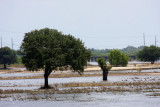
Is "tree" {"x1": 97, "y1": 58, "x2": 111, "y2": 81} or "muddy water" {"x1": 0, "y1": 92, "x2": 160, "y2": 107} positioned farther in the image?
"tree" {"x1": 97, "y1": 58, "x2": 111, "y2": 81}

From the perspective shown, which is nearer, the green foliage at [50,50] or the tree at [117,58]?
the green foliage at [50,50]

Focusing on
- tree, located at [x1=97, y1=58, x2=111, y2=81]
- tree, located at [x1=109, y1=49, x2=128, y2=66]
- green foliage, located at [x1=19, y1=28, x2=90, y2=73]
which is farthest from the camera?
tree, located at [x1=109, y1=49, x2=128, y2=66]

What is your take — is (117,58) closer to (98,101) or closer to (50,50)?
(50,50)

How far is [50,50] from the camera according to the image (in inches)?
2482

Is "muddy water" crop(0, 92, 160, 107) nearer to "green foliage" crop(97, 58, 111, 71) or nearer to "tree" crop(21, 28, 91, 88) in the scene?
"tree" crop(21, 28, 91, 88)

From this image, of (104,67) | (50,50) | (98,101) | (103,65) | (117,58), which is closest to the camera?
(98,101)

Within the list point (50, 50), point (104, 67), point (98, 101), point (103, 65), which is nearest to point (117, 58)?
point (103, 65)

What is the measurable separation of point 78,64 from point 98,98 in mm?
18680

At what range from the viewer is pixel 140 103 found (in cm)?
4162

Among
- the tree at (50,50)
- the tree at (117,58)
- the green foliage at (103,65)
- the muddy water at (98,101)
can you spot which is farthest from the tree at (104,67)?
the tree at (117,58)

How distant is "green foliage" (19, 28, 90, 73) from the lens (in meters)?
62.9

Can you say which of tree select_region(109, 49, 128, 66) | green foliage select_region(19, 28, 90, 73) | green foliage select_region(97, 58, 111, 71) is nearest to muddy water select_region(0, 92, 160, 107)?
green foliage select_region(19, 28, 90, 73)

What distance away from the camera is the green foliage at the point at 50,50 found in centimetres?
6294

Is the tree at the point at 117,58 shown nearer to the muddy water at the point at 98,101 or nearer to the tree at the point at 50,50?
the tree at the point at 50,50
